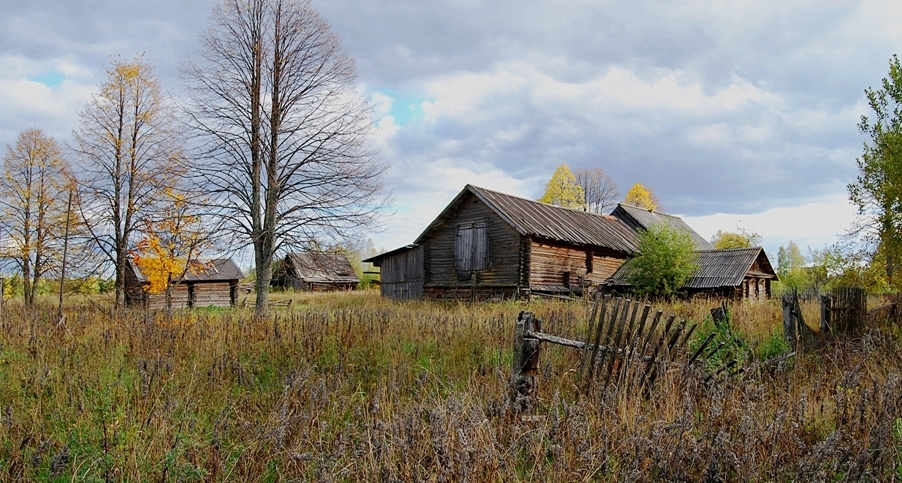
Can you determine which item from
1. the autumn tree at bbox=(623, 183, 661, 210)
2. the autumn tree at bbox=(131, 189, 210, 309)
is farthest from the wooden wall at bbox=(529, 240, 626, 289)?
the autumn tree at bbox=(623, 183, 661, 210)

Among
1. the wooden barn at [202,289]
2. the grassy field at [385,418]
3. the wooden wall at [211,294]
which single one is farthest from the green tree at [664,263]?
the wooden wall at [211,294]

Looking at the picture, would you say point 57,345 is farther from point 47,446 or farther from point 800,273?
point 800,273

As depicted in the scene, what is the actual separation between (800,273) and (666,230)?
133ft

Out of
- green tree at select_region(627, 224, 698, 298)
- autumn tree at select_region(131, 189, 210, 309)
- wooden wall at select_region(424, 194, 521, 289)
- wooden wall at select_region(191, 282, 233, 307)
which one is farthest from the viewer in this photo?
wooden wall at select_region(191, 282, 233, 307)

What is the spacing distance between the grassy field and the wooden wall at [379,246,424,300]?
19.0m

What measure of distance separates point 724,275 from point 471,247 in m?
11.5

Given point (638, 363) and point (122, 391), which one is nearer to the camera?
point (122, 391)

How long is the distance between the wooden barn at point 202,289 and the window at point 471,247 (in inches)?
616

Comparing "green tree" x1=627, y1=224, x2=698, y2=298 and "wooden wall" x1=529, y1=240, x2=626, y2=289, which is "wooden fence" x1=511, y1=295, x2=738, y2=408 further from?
"green tree" x1=627, y1=224, x2=698, y2=298

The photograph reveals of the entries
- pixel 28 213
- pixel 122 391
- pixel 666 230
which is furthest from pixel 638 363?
pixel 28 213

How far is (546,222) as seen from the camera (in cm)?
2600

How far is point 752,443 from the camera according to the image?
372cm

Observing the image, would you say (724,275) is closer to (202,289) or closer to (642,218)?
(642,218)

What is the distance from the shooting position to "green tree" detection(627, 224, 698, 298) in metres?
25.0
